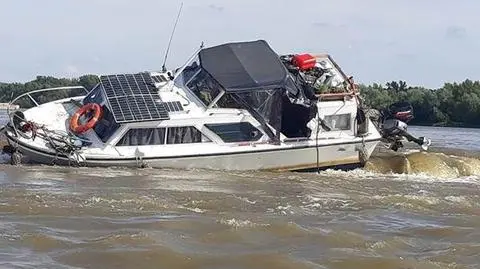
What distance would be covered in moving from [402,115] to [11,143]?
32.1ft

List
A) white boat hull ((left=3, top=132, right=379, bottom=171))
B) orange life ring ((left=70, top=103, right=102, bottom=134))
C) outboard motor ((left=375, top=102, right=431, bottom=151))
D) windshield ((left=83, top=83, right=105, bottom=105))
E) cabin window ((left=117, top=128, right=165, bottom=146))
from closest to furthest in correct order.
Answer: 1. white boat hull ((left=3, top=132, right=379, bottom=171))
2. cabin window ((left=117, top=128, right=165, bottom=146))
3. orange life ring ((left=70, top=103, right=102, bottom=134))
4. windshield ((left=83, top=83, right=105, bottom=105))
5. outboard motor ((left=375, top=102, right=431, bottom=151))

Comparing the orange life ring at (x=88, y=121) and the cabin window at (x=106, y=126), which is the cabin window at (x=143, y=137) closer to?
the cabin window at (x=106, y=126)

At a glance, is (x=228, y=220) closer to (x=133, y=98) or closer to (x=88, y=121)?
(x=133, y=98)

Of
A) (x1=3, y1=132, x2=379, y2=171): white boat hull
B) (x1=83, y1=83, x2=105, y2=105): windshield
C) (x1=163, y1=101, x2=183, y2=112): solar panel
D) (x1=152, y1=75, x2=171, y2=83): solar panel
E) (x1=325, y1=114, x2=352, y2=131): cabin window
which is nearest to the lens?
(x1=3, y1=132, x2=379, y2=171): white boat hull

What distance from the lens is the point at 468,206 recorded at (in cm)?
1300

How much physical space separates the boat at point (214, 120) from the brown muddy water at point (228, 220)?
0.46 metres

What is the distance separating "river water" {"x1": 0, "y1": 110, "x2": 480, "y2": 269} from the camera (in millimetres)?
7535

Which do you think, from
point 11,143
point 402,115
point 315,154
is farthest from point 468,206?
point 11,143

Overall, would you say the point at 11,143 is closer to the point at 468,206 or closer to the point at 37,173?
the point at 37,173

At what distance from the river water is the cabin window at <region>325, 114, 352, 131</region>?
1.31 m

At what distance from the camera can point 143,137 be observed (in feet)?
50.7

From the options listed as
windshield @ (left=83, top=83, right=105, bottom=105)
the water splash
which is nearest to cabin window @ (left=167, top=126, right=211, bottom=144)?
windshield @ (left=83, top=83, right=105, bottom=105)

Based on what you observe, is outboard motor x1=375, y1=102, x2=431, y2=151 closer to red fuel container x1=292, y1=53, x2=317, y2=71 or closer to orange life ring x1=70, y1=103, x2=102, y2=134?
red fuel container x1=292, y1=53, x2=317, y2=71

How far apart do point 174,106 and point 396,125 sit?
6044 mm
